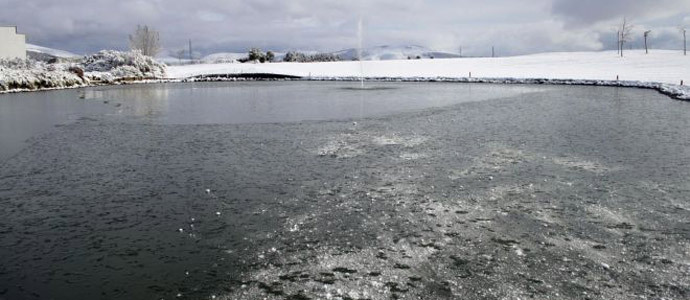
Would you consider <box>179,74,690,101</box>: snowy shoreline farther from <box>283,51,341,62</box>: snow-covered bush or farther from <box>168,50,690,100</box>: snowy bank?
<box>283,51,341,62</box>: snow-covered bush

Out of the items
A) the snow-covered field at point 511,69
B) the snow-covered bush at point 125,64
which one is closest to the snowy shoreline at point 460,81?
the snow-covered bush at point 125,64

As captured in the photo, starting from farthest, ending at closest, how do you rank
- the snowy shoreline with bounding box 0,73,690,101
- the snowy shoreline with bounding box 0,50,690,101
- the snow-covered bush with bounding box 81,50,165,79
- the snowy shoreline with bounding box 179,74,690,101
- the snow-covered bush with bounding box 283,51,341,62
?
the snow-covered bush with bounding box 283,51,341,62
the snow-covered bush with bounding box 81,50,165,79
the snowy shoreline with bounding box 0,50,690,101
the snowy shoreline with bounding box 0,73,690,101
the snowy shoreline with bounding box 179,74,690,101

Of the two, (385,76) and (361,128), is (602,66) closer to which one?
(385,76)

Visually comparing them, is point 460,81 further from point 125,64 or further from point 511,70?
point 125,64

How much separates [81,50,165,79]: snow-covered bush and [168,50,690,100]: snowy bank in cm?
362

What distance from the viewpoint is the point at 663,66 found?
82375 mm

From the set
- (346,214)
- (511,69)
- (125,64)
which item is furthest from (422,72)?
(346,214)

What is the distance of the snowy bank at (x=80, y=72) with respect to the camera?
5916 cm

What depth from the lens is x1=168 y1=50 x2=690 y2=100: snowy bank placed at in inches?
2805

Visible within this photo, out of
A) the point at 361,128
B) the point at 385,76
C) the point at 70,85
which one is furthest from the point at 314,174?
the point at 385,76

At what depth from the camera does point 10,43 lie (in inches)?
3922

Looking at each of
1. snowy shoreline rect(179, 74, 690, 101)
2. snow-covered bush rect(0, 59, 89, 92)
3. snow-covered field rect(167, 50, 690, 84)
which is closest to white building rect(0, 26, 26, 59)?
snow-covered field rect(167, 50, 690, 84)

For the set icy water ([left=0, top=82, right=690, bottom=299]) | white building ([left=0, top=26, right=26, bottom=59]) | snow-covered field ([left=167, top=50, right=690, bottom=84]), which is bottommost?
icy water ([left=0, top=82, right=690, bottom=299])

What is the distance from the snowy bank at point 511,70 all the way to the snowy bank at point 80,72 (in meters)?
5.68
